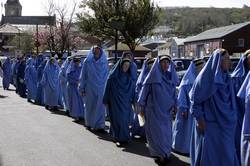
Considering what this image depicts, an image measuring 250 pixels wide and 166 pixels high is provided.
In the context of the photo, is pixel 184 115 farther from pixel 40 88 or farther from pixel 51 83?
pixel 40 88

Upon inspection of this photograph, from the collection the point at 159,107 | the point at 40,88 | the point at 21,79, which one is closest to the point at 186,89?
the point at 159,107

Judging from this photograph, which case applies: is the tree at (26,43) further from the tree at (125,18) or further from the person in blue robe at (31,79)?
the person in blue robe at (31,79)

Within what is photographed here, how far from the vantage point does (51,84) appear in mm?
18203

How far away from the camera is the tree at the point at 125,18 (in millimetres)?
40812

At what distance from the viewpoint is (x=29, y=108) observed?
1809 centimetres

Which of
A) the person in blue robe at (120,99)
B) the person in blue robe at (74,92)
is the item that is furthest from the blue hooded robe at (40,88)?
the person in blue robe at (120,99)

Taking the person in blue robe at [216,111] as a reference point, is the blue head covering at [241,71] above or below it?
above

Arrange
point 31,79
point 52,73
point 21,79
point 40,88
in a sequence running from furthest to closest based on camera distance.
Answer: point 21,79
point 31,79
point 40,88
point 52,73

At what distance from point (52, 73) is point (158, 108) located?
9998 millimetres

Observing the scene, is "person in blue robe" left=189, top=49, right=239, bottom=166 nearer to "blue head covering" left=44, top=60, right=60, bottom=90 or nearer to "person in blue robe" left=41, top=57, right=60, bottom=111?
"person in blue robe" left=41, top=57, right=60, bottom=111

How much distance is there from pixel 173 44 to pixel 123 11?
61002mm

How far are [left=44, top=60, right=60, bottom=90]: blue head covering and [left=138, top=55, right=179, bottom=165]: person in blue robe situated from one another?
376 inches

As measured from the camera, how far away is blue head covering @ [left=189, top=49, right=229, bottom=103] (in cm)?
684

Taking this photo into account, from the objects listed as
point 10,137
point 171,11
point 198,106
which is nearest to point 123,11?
point 10,137
